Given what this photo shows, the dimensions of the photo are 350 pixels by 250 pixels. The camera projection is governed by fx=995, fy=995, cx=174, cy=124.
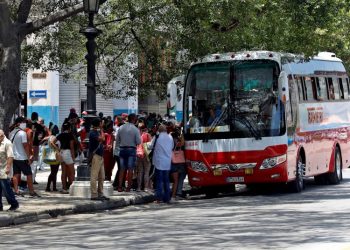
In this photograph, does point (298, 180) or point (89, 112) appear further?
point (298, 180)

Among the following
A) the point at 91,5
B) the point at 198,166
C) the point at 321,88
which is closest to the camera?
the point at 91,5

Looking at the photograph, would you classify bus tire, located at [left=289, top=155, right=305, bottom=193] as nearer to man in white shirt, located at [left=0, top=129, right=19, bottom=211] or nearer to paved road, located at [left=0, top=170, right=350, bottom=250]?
paved road, located at [left=0, top=170, right=350, bottom=250]

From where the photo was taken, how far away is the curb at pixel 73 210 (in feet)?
59.3

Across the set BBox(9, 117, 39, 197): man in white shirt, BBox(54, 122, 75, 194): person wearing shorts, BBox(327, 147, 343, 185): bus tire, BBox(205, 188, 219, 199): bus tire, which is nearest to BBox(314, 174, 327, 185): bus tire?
BBox(327, 147, 343, 185): bus tire

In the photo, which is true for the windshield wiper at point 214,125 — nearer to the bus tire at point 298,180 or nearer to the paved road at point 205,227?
the paved road at point 205,227

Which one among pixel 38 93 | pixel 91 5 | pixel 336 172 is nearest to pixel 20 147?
pixel 91 5

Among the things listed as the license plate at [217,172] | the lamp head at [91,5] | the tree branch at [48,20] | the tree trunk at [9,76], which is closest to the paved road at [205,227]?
the license plate at [217,172]

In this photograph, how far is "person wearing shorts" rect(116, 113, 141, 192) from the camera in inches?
916

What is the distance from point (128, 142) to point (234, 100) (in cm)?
273

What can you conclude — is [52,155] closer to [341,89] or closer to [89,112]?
[89,112]

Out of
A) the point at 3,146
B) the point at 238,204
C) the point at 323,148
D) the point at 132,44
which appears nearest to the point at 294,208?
the point at 238,204

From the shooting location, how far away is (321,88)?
27203mm

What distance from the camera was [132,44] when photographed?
29.0 m

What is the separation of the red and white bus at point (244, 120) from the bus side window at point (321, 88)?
1971mm
